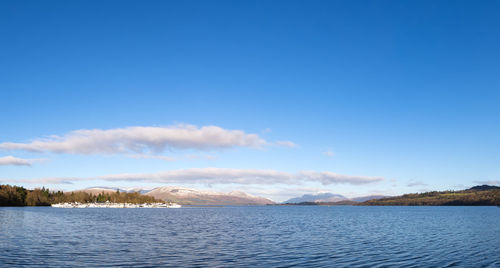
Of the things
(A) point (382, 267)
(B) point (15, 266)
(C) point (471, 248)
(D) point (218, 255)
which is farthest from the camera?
(C) point (471, 248)

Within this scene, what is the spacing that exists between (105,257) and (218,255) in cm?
1360

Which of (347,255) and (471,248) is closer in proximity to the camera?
(347,255)

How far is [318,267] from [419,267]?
36.7 feet

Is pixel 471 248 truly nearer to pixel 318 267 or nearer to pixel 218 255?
pixel 318 267

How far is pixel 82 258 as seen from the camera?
44.1m

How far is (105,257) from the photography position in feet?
147

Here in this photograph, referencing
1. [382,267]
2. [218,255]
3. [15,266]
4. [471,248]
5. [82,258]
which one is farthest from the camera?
[471,248]

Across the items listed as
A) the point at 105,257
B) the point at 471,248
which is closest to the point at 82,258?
the point at 105,257

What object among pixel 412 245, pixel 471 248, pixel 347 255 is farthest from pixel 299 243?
pixel 471 248

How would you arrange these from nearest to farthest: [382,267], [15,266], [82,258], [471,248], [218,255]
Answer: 1. [15,266]
2. [382,267]
3. [82,258]
4. [218,255]
5. [471,248]

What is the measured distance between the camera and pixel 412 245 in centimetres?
6012

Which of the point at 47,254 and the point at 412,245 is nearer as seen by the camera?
the point at 47,254

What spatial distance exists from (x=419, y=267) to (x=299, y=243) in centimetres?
2325

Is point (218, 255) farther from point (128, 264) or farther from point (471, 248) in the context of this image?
point (471, 248)
